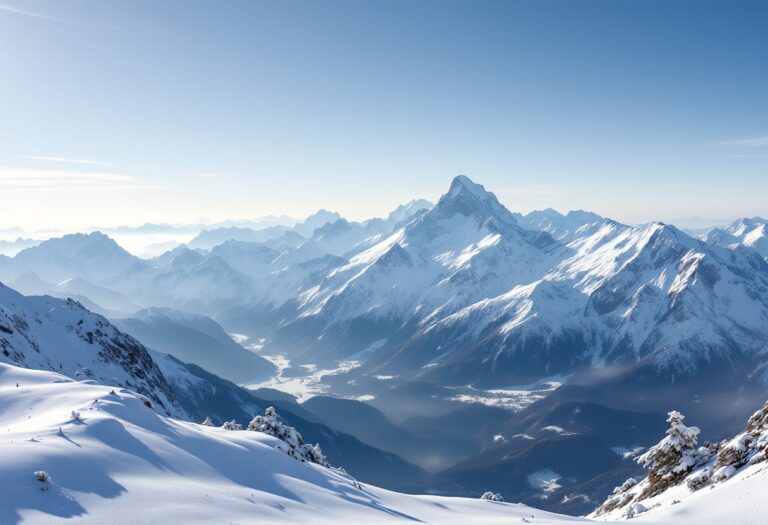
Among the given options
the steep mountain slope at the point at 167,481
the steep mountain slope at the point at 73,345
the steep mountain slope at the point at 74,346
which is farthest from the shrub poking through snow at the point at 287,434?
the steep mountain slope at the point at 73,345

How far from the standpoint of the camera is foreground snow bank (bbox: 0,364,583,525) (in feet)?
76.9

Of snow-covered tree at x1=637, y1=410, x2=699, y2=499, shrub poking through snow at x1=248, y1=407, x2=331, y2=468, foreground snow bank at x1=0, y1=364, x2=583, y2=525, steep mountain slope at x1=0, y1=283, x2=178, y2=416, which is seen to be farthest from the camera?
steep mountain slope at x1=0, y1=283, x2=178, y2=416

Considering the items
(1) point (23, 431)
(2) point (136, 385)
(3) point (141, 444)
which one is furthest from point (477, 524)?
(2) point (136, 385)

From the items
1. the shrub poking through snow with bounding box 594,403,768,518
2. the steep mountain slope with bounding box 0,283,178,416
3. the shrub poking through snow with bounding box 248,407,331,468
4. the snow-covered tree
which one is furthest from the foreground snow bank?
the steep mountain slope with bounding box 0,283,178,416

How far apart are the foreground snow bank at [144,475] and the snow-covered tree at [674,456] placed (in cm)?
1375

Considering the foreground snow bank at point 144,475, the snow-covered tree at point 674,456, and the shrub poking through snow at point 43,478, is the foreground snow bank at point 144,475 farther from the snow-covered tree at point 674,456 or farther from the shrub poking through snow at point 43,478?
the snow-covered tree at point 674,456

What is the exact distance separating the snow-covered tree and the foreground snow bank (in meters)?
13.8

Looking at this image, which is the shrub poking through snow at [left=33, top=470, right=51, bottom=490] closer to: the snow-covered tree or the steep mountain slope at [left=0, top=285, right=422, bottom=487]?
the snow-covered tree

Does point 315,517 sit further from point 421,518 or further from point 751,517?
point 751,517

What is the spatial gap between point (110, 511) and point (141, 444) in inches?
427

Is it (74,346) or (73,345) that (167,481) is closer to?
(74,346)

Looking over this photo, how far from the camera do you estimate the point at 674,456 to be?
48562mm

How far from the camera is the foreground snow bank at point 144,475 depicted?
76.9ft

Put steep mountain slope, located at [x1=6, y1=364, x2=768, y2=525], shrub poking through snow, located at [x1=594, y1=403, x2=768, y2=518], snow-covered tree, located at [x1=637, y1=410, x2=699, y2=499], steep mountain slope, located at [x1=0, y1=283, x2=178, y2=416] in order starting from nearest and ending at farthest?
steep mountain slope, located at [x1=6, y1=364, x2=768, y2=525]
shrub poking through snow, located at [x1=594, y1=403, x2=768, y2=518]
snow-covered tree, located at [x1=637, y1=410, x2=699, y2=499]
steep mountain slope, located at [x1=0, y1=283, x2=178, y2=416]
